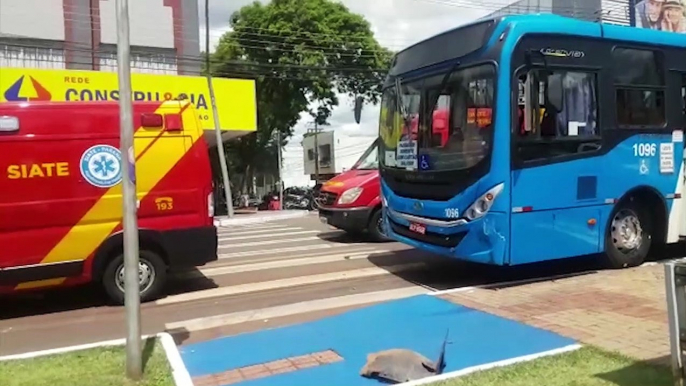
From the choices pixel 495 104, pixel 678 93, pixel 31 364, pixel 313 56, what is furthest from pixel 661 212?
pixel 313 56

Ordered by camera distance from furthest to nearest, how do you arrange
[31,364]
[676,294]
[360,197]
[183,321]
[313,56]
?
1. [313,56]
2. [360,197]
3. [183,321]
4. [31,364]
5. [676,294]

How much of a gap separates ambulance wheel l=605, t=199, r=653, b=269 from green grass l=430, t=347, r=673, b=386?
3963 millimetres

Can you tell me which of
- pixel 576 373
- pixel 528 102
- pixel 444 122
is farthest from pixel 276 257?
pixel 576 373

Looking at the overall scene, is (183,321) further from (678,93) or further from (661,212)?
(678,93)

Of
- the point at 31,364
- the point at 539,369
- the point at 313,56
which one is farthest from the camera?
the point at 313,56

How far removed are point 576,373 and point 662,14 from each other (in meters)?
38.8

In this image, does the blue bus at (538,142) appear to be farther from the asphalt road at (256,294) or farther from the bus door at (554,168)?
the asphalt road at (256,294)

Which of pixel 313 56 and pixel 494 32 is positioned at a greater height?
pixel 313 56

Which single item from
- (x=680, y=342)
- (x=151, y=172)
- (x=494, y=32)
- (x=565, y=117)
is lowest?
(x=680, y=342)

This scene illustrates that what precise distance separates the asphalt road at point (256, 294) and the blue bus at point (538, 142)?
0.76 metres

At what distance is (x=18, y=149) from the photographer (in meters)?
7.17

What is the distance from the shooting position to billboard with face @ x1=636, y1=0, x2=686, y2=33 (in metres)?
37.0

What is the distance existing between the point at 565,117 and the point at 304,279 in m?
4.09

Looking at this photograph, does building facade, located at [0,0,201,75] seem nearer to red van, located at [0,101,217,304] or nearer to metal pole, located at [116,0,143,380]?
red van, located at [0,101,217,304]
